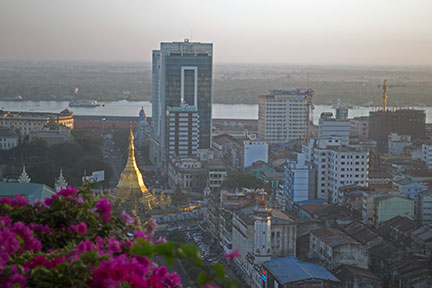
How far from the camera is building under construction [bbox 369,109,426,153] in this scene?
Answer: 54.3 feet

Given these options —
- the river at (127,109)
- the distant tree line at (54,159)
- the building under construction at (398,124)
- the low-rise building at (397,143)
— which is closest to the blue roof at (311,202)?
the distant tree line at (54,159)

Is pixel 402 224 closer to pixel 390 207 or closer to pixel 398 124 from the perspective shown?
pixel 390 207

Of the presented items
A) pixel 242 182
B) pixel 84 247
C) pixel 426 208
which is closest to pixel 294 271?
pixel 426 208

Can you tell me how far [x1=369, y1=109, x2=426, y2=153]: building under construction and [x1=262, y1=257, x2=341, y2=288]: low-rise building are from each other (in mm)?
10728

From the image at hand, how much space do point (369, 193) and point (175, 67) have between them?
6.67 m

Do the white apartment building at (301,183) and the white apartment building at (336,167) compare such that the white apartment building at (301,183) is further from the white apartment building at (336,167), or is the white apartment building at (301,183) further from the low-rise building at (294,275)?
the low-rise building at (294,275)

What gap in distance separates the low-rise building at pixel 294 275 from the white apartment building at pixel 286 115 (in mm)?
11252

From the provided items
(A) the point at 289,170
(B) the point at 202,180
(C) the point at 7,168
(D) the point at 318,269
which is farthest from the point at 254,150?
(D) the point at 318,269

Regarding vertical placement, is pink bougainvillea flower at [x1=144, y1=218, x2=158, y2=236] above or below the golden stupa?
above

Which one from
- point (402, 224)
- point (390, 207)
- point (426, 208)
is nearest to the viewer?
point (402, 224)

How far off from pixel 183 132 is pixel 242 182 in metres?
2.60

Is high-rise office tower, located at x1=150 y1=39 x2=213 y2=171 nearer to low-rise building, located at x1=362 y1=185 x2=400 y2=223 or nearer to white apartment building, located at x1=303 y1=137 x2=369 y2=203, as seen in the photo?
white apartment building, located at x1=303 y1=137 x2=369 y2=203

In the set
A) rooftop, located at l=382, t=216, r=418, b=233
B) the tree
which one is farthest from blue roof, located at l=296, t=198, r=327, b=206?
the tree

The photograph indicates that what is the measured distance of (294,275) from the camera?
18.8 ft
